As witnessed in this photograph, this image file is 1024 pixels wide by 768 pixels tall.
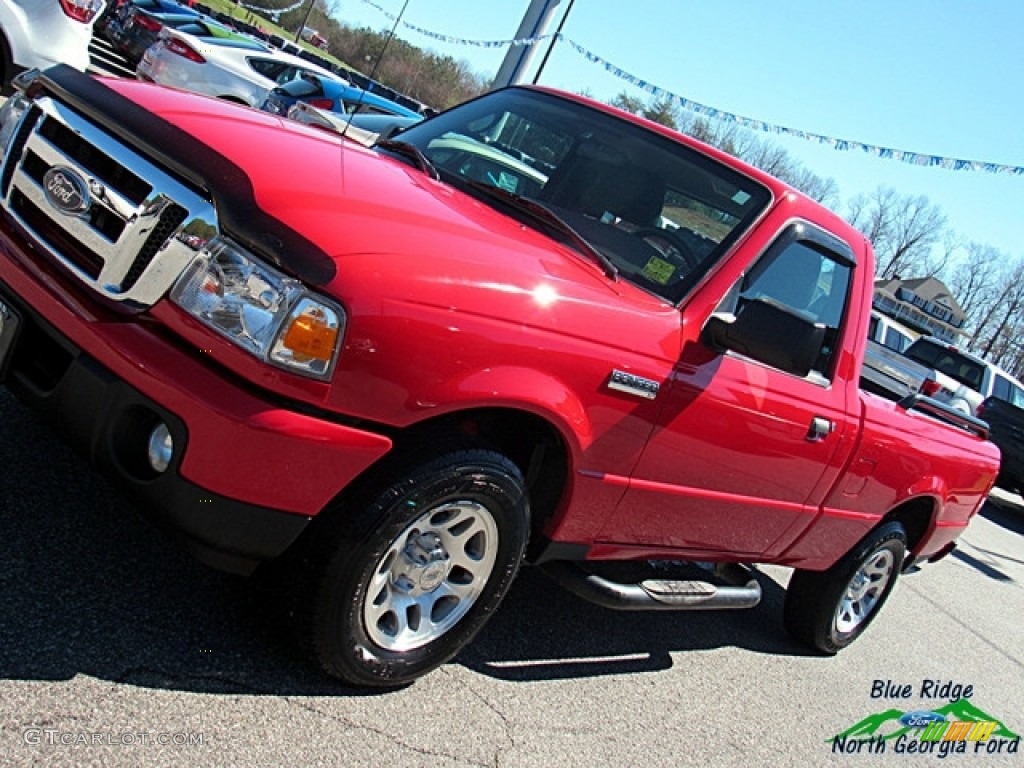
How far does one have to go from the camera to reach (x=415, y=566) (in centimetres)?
281

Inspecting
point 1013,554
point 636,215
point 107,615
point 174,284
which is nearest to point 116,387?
point 174,284

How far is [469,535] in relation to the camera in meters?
2.87

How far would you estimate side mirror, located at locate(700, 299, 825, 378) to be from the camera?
3010mm

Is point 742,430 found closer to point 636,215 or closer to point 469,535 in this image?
point 636,215

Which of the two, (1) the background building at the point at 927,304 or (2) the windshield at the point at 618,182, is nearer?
(2) the windshield at the point at 618,182

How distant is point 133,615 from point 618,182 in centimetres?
230

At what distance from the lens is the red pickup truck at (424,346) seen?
234 cm

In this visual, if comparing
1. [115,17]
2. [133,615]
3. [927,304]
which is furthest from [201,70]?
[927,304]

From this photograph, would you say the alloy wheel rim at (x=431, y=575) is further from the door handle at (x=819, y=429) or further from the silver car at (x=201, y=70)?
the silver car at (x=201, y=70)

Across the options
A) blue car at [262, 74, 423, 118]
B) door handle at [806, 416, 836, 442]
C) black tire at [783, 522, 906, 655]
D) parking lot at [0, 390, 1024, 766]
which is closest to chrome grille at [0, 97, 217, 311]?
Result: parking lot at [0, 390, 1024, 766]

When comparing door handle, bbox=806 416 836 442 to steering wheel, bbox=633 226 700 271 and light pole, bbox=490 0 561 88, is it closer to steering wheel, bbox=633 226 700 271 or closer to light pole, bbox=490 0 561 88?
steering wheel, bbox=633 226 700 271

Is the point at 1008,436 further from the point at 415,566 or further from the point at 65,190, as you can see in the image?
the point at 65,190

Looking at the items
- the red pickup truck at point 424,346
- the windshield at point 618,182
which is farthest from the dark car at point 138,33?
the red pickup truck at point 424,346

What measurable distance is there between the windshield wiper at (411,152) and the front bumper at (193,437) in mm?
1440
